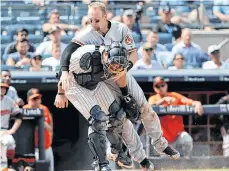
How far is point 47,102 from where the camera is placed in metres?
11.9

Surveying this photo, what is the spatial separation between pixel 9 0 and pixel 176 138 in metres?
4.40

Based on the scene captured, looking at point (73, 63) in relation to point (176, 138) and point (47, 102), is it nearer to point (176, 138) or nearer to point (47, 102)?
point (176, 138)

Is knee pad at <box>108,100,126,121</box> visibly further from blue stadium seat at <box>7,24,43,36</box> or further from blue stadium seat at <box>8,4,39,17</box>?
blue stadium seat at <box>8,4,39,17</box>

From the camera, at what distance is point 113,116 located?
279 inches

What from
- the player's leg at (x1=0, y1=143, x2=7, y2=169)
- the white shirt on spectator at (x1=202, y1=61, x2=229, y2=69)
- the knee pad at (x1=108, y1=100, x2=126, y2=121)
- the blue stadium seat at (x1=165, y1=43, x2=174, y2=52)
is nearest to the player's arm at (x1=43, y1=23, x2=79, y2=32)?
the blue stadium seat at (x1=165, y1=43, x2=174, y2=52)

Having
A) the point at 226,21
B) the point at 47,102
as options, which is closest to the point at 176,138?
the point at 47,102

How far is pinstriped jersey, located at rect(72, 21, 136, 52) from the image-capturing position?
6934mm

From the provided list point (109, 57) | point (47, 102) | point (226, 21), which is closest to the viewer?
point (109, 57)

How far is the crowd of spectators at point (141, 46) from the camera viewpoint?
1148 centimetres

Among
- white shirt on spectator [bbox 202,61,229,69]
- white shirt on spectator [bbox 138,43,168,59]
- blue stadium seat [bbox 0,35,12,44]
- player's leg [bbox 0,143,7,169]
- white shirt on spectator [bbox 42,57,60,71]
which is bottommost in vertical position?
player's leg [bbox 0,143,7,169]

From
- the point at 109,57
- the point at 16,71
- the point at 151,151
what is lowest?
the point at 151,151

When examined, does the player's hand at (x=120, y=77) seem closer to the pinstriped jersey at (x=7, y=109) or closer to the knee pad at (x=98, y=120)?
the knee pad at (x=98, y=120)

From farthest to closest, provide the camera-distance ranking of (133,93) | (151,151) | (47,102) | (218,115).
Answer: (47,102), (218,115), (151,151), (133,93)

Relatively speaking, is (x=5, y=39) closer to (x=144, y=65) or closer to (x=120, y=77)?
(x=144, y=65)
